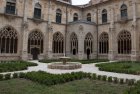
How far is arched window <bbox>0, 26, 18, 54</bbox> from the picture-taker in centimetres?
2297

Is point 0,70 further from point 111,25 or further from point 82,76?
point 111,25

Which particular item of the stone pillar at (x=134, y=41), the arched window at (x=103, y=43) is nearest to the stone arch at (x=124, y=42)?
the stone pillar at (x=134, y=41)

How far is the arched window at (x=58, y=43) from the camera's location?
29.2 meters

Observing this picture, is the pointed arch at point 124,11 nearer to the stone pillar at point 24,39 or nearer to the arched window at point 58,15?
the arched window at point 58,15

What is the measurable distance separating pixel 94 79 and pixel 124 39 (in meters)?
19.0

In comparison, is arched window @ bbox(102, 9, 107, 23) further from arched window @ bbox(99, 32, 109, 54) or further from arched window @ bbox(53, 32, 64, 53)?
arched window @ bbox(53, 32, 64, 53)

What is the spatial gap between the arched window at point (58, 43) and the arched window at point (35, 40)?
296cm

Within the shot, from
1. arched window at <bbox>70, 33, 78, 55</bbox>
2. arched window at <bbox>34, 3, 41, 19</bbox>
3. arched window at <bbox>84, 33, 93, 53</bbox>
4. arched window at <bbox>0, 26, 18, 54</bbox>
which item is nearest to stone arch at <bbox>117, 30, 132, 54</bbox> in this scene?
arched window at <bbox>84, 33, 93, 53</bbox>

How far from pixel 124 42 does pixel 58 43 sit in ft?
43.7

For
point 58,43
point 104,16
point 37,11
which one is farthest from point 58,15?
point 104,16

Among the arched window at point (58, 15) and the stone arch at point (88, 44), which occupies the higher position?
the arched window at point (58, 15)

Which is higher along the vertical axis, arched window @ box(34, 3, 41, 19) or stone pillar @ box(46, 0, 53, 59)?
arched window @ box(34, 3, 41, 19)

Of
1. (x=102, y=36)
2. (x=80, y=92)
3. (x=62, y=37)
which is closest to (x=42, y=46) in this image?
(x=62, y=37)

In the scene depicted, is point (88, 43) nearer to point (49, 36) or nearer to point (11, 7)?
point (49, 36)
